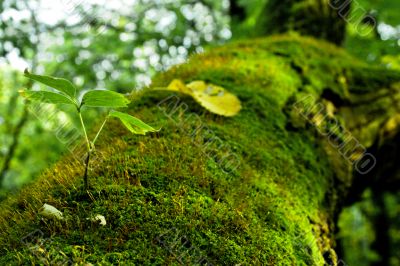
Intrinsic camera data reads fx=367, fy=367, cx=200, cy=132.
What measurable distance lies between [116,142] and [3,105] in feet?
31.6

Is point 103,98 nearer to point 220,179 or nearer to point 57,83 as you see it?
point 57,83

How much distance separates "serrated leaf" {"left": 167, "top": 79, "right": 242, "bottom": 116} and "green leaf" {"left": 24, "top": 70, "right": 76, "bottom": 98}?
0.99 m

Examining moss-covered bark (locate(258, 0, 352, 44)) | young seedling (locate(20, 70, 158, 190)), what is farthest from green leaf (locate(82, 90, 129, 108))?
moss-covered bark (locate(258, 0, 352, 44))

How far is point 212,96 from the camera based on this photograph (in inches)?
90.7

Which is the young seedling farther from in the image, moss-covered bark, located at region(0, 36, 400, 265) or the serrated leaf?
the serrated leaf

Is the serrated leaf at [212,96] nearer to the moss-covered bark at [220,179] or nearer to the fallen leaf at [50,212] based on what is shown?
the moss-covered bark at [220,179]

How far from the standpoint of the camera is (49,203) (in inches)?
53.6

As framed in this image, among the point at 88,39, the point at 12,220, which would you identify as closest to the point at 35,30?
the point at 88,39

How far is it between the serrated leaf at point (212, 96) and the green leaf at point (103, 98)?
2.91ft

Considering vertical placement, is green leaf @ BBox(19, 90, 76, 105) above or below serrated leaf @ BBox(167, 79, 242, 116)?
below

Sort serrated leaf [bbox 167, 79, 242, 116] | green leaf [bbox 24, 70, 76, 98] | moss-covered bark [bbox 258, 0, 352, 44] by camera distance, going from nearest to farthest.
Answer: green leaf [bbox 24, 70, 76, 98]
serrated leaf [bbox 167, 79, 242, 116]
moss-covered bark [bbox 258, 0, 352, 44]

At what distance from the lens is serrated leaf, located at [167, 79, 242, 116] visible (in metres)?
2.21

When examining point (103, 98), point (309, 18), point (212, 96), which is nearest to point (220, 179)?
point (103, 98)

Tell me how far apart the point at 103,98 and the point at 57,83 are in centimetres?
16
